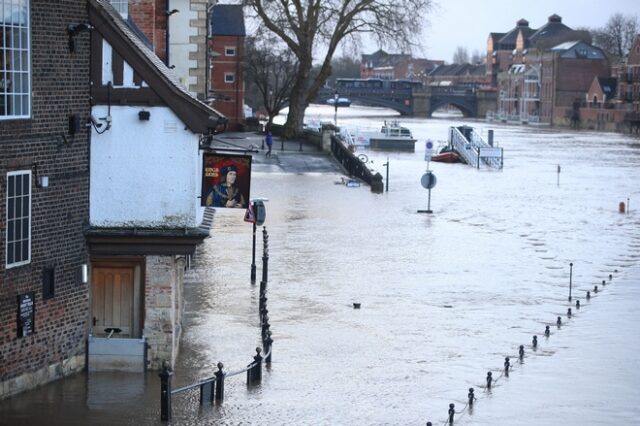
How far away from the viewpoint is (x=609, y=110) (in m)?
167

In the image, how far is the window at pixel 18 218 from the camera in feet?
61.6

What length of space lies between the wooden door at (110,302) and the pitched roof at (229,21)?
69.8 m

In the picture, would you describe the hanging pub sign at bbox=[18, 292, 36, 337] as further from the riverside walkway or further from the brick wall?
the riverside walkway

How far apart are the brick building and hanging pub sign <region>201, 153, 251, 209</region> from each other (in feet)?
219

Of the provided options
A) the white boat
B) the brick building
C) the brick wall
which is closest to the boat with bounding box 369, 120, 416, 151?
the white boat

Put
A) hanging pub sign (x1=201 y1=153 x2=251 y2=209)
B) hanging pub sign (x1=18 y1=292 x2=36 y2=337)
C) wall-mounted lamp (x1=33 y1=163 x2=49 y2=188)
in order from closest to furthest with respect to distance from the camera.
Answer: hanging pub sign (x1=18 y1=292 x2=36 y2=337) < wall-mounted lamp (x1=33 y1=163 x2=49 y2=188) < hanging pub sign (x1=201 y1=153 x2=251 y2=209)

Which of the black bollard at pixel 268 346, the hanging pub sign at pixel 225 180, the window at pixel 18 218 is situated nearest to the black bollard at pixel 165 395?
the window at pixel 18 218

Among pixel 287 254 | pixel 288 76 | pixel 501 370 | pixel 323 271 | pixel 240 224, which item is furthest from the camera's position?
pixel 288 76

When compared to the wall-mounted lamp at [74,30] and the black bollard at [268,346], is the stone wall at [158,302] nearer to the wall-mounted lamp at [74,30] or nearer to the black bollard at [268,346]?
the black bollard at [268,346]

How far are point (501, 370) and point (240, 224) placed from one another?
2192 cm

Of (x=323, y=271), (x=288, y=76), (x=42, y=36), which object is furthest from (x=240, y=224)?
(x=288, y=76)

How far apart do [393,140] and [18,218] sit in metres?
87.8

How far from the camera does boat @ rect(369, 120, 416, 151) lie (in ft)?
347

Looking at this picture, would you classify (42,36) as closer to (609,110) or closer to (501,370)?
(501,370)
